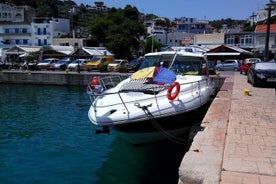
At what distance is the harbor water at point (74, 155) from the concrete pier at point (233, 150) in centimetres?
204

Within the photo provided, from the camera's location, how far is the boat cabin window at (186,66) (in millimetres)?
13016

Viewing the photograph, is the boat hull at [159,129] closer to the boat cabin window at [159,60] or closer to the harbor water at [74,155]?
the harbor water at [74,155]

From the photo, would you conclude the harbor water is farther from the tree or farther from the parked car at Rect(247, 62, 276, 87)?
the tree

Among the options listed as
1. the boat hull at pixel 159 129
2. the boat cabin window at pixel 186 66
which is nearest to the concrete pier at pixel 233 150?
the boat hull at pixel 159 129

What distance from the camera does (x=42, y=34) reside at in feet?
265

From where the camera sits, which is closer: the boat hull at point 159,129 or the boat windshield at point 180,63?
the boat hull at point 159,129

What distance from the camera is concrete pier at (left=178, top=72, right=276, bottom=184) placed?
566 centimetres

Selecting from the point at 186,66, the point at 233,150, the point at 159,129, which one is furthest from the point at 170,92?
the point at 186,66

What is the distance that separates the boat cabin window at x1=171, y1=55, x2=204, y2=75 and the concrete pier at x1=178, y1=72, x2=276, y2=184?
191 centimetres

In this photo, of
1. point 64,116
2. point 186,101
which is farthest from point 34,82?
point 186,101

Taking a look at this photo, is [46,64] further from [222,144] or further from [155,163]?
[222,144]

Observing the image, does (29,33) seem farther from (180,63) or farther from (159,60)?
(180,63)

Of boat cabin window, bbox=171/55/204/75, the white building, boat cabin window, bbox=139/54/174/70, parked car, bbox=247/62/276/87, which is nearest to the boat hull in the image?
boat cabin window, bbox=171/55/204/75

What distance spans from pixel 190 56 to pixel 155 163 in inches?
169
